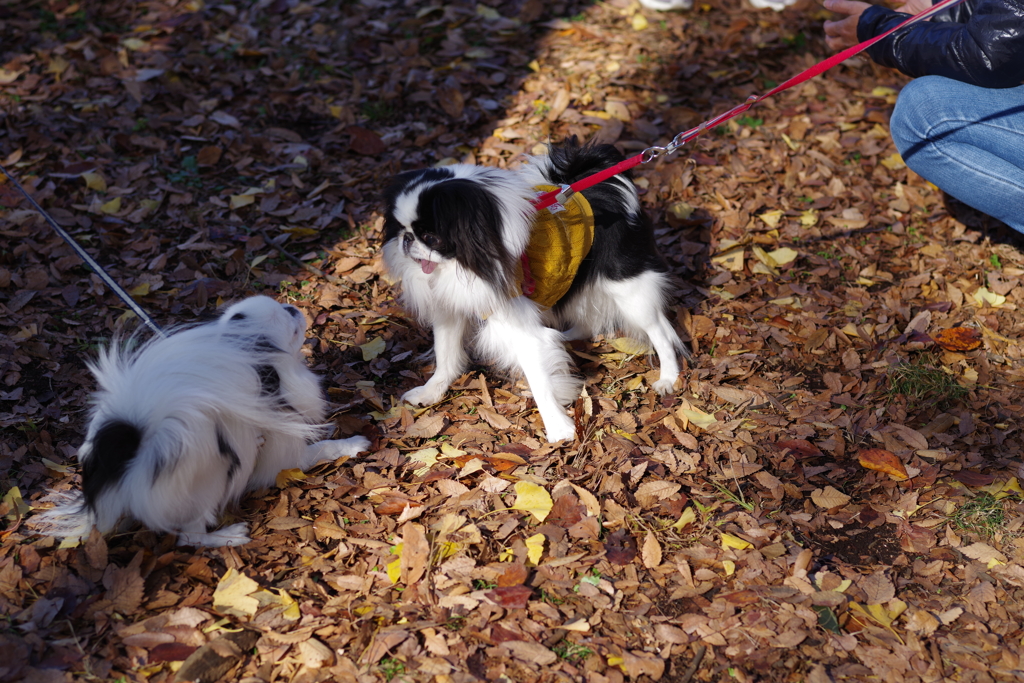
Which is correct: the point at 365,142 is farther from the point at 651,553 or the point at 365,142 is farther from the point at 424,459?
the point at 651,553

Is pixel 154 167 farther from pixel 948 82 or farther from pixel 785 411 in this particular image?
pixel 948 82

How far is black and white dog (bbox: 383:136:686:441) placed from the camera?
8.56 feet

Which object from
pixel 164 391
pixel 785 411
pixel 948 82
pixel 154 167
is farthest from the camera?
pixel 154 167

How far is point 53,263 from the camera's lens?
3.63 meters

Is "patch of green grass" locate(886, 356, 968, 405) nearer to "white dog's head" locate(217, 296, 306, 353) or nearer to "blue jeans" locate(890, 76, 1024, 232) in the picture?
"blue jeans" locate(890, 76, 1024, 232)

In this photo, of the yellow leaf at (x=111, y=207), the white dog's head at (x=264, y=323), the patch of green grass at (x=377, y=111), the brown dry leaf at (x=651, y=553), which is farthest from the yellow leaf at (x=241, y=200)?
the brown dry leaf at (x=651, y=553)

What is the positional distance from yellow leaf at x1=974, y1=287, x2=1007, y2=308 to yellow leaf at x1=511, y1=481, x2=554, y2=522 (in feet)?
7.96

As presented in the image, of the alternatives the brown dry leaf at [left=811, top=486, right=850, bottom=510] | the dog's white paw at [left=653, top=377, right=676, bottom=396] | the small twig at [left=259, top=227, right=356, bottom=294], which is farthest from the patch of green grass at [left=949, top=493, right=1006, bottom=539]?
the small twig at [left=259, top=227, right=356, bottom=294]

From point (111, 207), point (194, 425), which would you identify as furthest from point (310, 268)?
point (194, 425)

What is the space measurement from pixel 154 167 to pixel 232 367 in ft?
8.74

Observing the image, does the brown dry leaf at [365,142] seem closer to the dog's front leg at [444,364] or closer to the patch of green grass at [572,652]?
the dog's front leg at [444,364]

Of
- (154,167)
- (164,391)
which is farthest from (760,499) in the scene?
(154,167)

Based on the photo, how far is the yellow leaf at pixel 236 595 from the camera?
223 centimetres

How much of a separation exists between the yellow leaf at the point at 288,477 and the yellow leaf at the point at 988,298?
319cm
